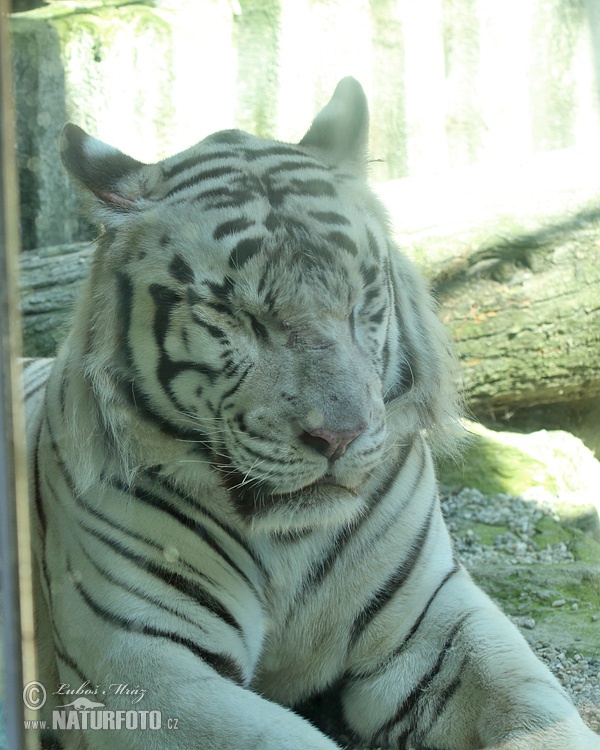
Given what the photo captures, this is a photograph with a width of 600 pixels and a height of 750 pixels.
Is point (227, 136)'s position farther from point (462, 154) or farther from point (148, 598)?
point (462, 154)

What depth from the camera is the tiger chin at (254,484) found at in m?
1.80

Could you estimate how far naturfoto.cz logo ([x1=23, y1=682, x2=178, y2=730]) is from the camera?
70.4 inches

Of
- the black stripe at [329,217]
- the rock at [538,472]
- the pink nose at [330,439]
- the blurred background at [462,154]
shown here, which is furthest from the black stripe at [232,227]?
the rock at [538,472]

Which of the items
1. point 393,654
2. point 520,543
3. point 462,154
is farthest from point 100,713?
point 462,154

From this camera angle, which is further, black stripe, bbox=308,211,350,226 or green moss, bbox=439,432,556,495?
green moss, bbox=439,432,556,495

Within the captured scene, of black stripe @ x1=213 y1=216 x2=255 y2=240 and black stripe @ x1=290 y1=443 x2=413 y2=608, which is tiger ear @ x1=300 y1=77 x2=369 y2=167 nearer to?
black stripe @ x1=213 y1=216 x2=255 y2=240

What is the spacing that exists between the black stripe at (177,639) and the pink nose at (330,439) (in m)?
0.52

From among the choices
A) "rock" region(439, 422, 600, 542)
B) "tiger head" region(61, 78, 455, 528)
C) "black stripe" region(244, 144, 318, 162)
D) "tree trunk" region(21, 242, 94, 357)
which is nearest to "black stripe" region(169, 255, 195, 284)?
"tiger head" region(61, 78, 455, 528)

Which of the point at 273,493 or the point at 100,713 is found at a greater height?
the point at 273,493

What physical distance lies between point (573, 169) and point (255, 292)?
266cm

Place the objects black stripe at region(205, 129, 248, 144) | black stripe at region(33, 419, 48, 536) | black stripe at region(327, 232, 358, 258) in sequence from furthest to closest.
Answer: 1. black stripe at region(205, 129, 248, 144)
2. black stripe at region(33, 419, 48, 536)
3. black stripe at region(327, 232, 358, 258)

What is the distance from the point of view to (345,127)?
221 centimetres

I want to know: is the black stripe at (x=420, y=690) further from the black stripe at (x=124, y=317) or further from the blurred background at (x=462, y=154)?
the black stripe at (x=124, y=317)

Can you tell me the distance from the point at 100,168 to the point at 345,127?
624 mm
